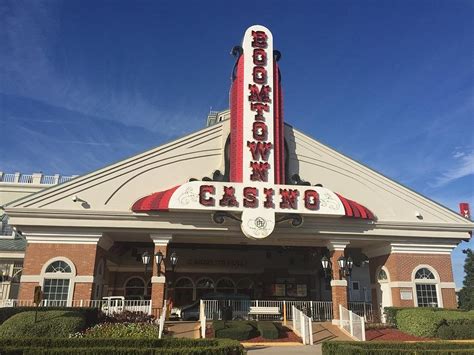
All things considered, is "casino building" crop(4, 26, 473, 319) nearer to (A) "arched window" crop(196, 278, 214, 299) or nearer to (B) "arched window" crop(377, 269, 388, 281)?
(B) "arched window" crop(377, 269, 388, 281)

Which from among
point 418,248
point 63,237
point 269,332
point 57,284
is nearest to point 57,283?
point 57,284

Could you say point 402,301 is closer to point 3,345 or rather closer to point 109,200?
point 109,200

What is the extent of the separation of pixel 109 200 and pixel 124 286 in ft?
34.1

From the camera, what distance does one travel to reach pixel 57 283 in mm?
19984

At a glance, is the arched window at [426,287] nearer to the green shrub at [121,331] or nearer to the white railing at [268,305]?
the white railing at [268,305]

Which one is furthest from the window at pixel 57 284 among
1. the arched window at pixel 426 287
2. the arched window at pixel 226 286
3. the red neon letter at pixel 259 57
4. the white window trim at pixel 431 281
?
the arched window at pixel 426 287

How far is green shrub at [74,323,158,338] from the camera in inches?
604

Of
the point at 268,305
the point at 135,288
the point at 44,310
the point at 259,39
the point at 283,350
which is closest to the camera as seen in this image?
the point at 283,350

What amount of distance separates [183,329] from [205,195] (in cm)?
632

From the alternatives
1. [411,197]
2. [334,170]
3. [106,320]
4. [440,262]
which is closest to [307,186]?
[334,170]

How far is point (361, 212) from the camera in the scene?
22.0 metres

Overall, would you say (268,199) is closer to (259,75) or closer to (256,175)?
(256,175)

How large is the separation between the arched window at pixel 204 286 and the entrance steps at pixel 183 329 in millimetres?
9415

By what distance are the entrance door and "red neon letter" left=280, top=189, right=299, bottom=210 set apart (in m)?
7.64
